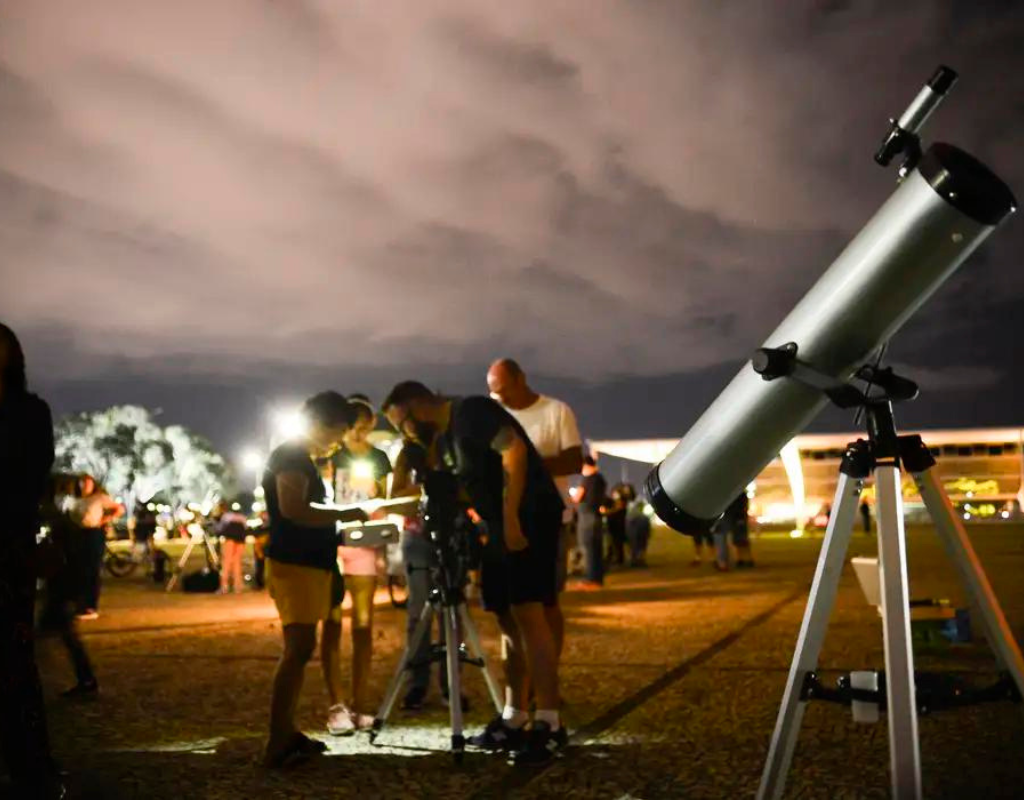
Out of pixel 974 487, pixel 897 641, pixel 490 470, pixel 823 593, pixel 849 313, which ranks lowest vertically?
pixel 897 641

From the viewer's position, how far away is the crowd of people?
3.92m

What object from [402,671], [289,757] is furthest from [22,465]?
[402,671]

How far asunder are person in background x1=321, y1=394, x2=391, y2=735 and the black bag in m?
10.0

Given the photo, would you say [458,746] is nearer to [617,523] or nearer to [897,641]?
[897,641]

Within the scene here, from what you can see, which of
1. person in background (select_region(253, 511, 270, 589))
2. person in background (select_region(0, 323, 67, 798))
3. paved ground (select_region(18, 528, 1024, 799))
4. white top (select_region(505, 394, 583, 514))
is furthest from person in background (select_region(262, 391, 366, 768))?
person in background (select_region(253, 511, 270, 589))

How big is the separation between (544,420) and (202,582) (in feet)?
36.9

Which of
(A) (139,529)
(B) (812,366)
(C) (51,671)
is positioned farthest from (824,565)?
(A) (139,529)

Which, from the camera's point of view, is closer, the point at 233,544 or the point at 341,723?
the point at 341,723

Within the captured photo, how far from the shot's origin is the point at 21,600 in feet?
12.8

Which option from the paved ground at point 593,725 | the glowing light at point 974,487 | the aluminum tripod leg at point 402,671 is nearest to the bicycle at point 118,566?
the paved ground at point 593,725

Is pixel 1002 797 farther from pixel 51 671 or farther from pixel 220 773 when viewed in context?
pixel 51 671

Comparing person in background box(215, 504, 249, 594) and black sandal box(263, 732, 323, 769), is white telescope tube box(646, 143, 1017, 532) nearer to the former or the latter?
black sandal box(263, 732, 323, 769)

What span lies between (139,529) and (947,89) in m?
21.8

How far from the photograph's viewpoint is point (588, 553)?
1491 centimetres
